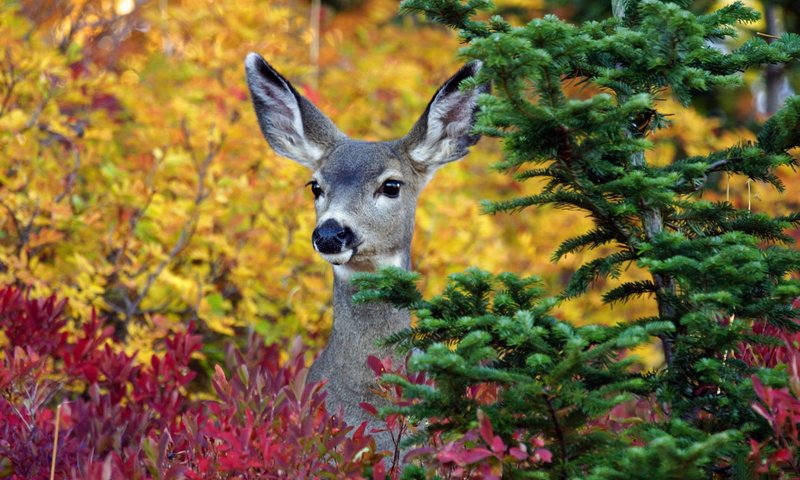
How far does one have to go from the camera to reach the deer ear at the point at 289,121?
5.34 m

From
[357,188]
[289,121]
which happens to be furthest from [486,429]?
[289,121]

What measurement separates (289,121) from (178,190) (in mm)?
841

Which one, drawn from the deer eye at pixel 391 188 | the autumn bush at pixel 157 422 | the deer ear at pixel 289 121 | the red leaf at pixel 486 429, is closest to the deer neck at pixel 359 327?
the autumn bush at pixel 157 422

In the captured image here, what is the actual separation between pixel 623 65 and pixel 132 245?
3418 millimetres

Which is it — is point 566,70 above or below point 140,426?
above

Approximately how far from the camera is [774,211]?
26.2 feet

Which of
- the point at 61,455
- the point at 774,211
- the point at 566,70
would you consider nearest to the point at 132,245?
the point at 61,455

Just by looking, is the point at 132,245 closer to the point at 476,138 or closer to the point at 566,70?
the point at 476,138

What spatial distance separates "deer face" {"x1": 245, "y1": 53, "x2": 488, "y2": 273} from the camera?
4648 mm

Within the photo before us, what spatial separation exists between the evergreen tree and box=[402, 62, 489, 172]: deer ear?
5.45 feet

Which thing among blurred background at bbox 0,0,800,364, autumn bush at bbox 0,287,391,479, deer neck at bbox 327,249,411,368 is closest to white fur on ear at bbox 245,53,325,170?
blurred background at bbox 0,0,800,364

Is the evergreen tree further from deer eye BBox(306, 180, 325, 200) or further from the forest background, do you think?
deer eye BBox(306, 180, 325, 200)

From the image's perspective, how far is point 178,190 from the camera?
5.88 metres

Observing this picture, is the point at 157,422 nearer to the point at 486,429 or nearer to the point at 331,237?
the point at 331,237
